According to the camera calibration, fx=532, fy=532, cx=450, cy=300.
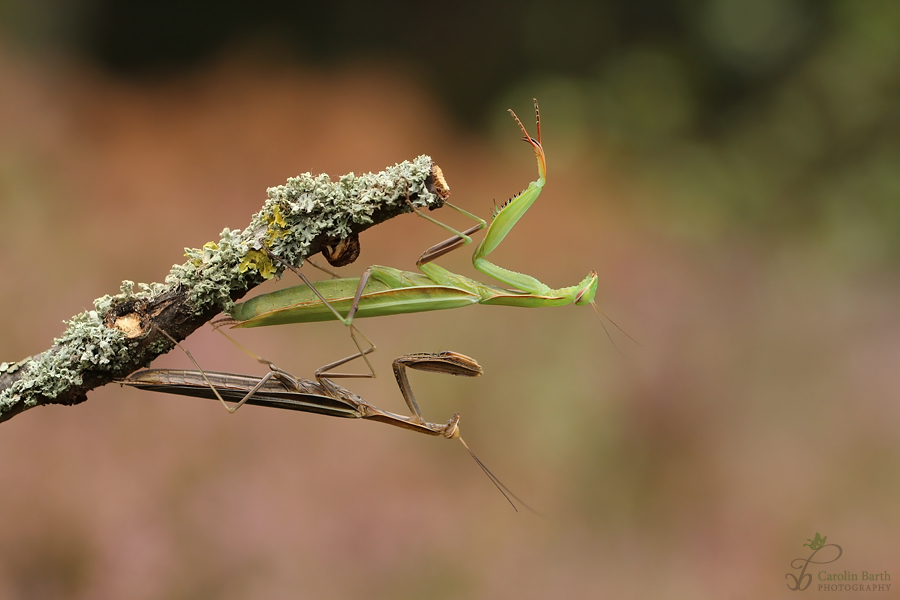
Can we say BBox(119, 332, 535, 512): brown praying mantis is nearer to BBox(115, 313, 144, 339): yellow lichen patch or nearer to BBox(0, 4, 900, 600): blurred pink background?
BBox(115, 313, 144, 339): yellow lichen patch

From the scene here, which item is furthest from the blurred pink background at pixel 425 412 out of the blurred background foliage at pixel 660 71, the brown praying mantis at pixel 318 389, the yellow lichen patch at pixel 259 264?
the yellow lichen patch at pixel 259 264

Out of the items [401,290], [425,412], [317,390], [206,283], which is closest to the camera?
[206,283]

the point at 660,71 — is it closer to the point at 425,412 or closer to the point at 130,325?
the point at 425,412

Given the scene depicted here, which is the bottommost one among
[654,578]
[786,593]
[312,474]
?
[786,593]

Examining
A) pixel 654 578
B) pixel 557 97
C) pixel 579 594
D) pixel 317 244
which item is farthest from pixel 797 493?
pixel 557 97

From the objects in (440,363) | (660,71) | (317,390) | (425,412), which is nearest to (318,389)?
(317,390)

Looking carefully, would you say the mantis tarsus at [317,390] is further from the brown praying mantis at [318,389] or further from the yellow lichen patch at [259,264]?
the yellow lichen patch at [259,264]

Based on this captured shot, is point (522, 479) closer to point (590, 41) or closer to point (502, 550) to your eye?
point (502, 550)
